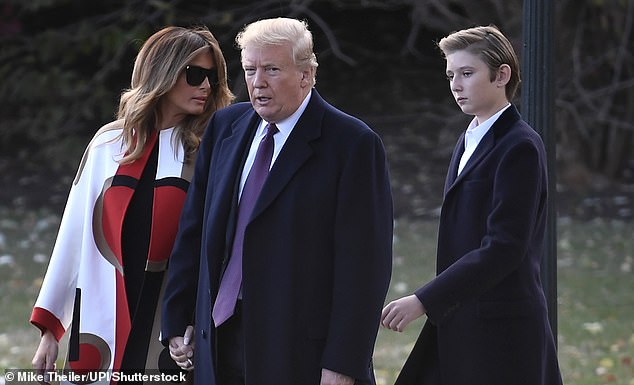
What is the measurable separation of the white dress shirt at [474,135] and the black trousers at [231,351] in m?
0.86

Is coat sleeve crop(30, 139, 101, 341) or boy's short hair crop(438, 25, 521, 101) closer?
boy's short hair crop(438, 25, 521, 101)

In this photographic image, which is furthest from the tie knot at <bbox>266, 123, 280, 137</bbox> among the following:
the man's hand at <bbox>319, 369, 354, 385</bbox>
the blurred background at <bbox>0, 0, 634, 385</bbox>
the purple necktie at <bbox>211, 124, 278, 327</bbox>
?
the blurred background at <bbox>0, 0, 634, 385</bbox>

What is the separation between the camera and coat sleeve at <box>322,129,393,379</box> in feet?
10.8

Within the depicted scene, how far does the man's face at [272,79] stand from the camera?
3.38 metres

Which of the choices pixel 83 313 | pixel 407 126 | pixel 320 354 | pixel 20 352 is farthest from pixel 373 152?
pixel 407 126

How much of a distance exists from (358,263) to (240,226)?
374 millimetres

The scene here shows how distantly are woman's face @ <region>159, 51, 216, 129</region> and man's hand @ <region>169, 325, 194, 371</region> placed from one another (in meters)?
0.76

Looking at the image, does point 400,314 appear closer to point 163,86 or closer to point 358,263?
point 358,263

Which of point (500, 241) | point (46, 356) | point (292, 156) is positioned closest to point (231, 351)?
point (292, 156)

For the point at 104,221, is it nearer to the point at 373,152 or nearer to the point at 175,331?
the point at 175,331

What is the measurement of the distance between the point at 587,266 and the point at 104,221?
6.64 m

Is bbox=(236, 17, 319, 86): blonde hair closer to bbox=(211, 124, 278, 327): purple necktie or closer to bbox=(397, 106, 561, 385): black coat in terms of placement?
bbox=(211, 124, 278, 327): purple necktie

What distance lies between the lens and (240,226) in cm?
344

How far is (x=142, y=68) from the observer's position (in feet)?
12.9
